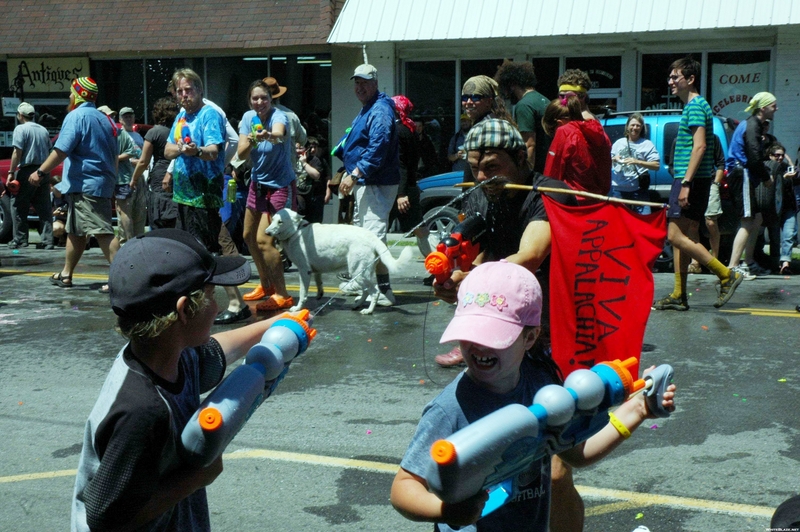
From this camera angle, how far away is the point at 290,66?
17578 millimetres

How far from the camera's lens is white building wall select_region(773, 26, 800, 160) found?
46.9 ft

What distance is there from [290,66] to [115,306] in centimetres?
1577

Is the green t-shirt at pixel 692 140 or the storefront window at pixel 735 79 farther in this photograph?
the storefront window at pixel 735 79

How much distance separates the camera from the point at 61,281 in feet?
34.5

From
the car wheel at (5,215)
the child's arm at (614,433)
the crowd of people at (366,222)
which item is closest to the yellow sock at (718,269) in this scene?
the crowd of people at (366,222)

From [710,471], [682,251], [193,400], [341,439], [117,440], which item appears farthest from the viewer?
[682,251]

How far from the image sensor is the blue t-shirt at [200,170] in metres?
8.31

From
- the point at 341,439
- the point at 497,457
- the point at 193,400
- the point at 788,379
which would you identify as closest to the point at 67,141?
the point at 341,439

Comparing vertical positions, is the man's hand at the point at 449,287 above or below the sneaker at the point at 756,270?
above

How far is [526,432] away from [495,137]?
6.71 feet

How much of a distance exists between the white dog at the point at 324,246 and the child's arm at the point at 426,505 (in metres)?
6.17

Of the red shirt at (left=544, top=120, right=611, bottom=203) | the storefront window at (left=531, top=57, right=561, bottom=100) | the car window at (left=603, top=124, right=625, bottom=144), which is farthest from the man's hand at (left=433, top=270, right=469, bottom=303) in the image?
the storefront window at (left=531, top=57, right=561, bottom=100)

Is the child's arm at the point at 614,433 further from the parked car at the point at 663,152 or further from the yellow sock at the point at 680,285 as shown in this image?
the parked car at the point at 663,152

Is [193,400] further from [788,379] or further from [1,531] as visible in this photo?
[788,379]
